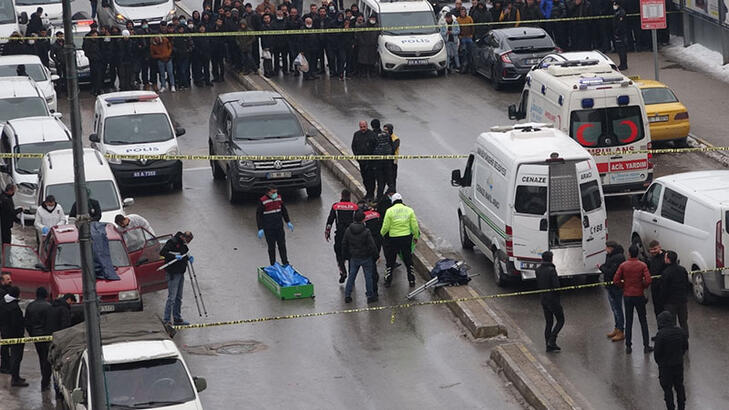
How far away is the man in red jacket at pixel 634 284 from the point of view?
68.6 ft

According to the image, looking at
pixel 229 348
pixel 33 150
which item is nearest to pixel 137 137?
pixel 33 150

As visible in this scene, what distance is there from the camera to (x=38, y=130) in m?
31.0

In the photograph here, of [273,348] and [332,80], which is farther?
[332,80]

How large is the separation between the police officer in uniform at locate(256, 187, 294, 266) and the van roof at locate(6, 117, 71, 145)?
743cm

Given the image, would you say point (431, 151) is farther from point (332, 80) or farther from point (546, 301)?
point (546, 301)

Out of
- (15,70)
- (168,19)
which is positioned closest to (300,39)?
(168,19)

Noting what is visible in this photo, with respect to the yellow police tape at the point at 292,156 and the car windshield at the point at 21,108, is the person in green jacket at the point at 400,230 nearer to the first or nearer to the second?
the yellow police tape at the point at 292,156

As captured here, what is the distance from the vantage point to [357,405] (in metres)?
19.9

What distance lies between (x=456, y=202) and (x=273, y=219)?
5281mm

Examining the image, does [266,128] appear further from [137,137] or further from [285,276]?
[285,276]

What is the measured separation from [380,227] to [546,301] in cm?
438

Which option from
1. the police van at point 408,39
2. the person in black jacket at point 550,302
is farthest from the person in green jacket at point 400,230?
the police van at point 408,39

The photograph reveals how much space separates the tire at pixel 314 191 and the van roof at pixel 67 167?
13.3 ft

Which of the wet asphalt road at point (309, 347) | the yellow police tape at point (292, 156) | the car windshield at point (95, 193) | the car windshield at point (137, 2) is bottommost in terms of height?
the wet asphalt road at point (309, 347)
